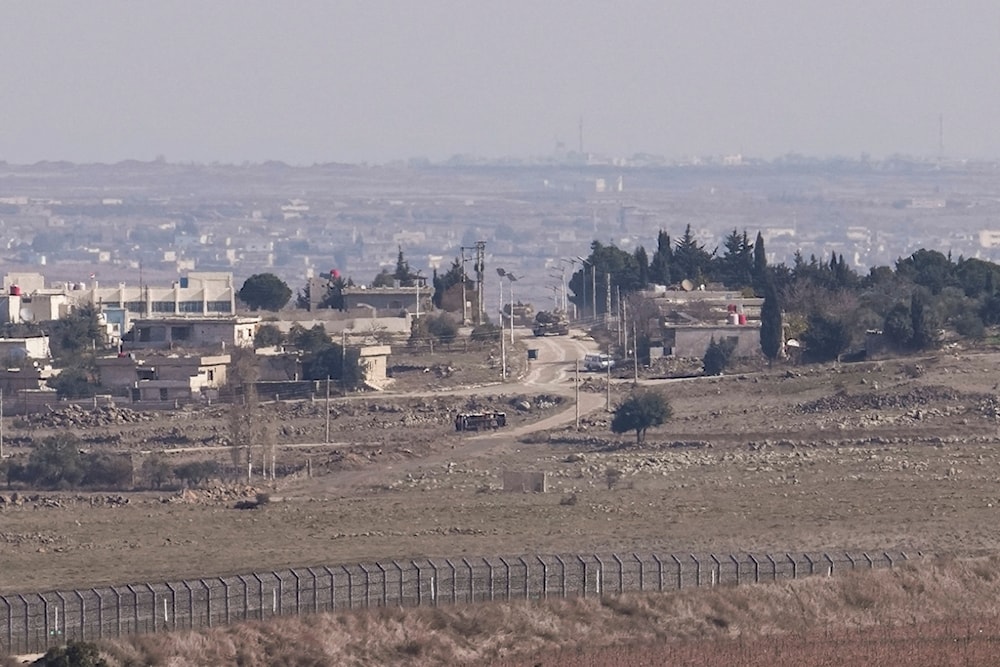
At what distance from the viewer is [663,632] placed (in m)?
34.8

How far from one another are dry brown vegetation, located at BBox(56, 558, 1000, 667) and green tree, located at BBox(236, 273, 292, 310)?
6705cm

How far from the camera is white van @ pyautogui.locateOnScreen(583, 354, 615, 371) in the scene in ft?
266

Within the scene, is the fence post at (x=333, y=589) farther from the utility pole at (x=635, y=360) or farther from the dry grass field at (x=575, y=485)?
the utility pole at (x=635, y=360)

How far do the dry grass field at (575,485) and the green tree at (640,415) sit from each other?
50cm

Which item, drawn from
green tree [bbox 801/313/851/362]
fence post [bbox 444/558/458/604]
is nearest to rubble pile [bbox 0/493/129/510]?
fence post [bbox 444/558/458/604]

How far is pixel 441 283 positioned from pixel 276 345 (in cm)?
2765

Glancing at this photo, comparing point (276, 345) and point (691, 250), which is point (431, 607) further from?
point (691, 250)

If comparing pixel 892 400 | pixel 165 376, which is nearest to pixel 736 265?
pixel 165 376

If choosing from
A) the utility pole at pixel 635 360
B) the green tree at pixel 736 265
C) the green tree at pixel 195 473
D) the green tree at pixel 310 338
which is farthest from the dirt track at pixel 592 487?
the green tree at pixel 736 265

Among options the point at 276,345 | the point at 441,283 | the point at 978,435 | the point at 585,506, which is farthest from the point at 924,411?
the point at 441,283

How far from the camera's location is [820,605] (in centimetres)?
3625

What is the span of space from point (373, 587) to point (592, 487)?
19.3 m

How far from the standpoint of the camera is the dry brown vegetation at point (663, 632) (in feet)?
106

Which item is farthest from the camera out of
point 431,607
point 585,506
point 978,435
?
point 978,435
